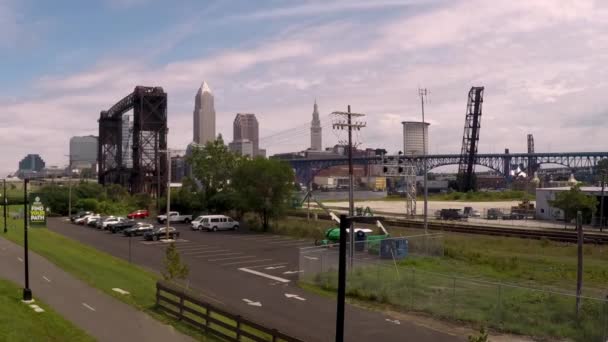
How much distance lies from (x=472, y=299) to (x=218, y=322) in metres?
10.7

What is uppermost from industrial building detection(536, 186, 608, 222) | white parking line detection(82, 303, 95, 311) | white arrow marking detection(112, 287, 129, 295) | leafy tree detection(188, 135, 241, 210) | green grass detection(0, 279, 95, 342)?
leafy tree detection(188, 135, 241, 210)

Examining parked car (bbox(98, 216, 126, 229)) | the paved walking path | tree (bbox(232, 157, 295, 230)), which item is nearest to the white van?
tree (bbox(232, 157, 295, 230))

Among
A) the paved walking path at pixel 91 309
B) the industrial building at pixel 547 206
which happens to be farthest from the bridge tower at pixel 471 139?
the paved walking path at pixel 91 309

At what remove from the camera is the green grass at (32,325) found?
1680cm

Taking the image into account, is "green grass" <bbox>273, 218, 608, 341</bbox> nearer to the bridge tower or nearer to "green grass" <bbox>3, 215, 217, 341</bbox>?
"green grass" <bbox>3, 215, 217, 341</bbox>

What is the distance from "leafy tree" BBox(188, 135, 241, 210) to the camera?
72625 millimetres

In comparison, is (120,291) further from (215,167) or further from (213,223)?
(215,167)

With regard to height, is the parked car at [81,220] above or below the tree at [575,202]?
below

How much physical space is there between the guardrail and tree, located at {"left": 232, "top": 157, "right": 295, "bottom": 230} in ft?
114

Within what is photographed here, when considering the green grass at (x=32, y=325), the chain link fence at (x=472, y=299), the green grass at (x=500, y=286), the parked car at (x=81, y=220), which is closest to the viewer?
the green grass at (x=32, y=325)

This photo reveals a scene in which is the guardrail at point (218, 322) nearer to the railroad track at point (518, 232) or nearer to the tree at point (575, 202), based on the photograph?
the railroad track at point (518, 232)

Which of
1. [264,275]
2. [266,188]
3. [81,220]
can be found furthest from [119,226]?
[264,275]

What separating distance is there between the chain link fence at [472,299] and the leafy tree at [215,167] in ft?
132

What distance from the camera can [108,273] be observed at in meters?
29.4
